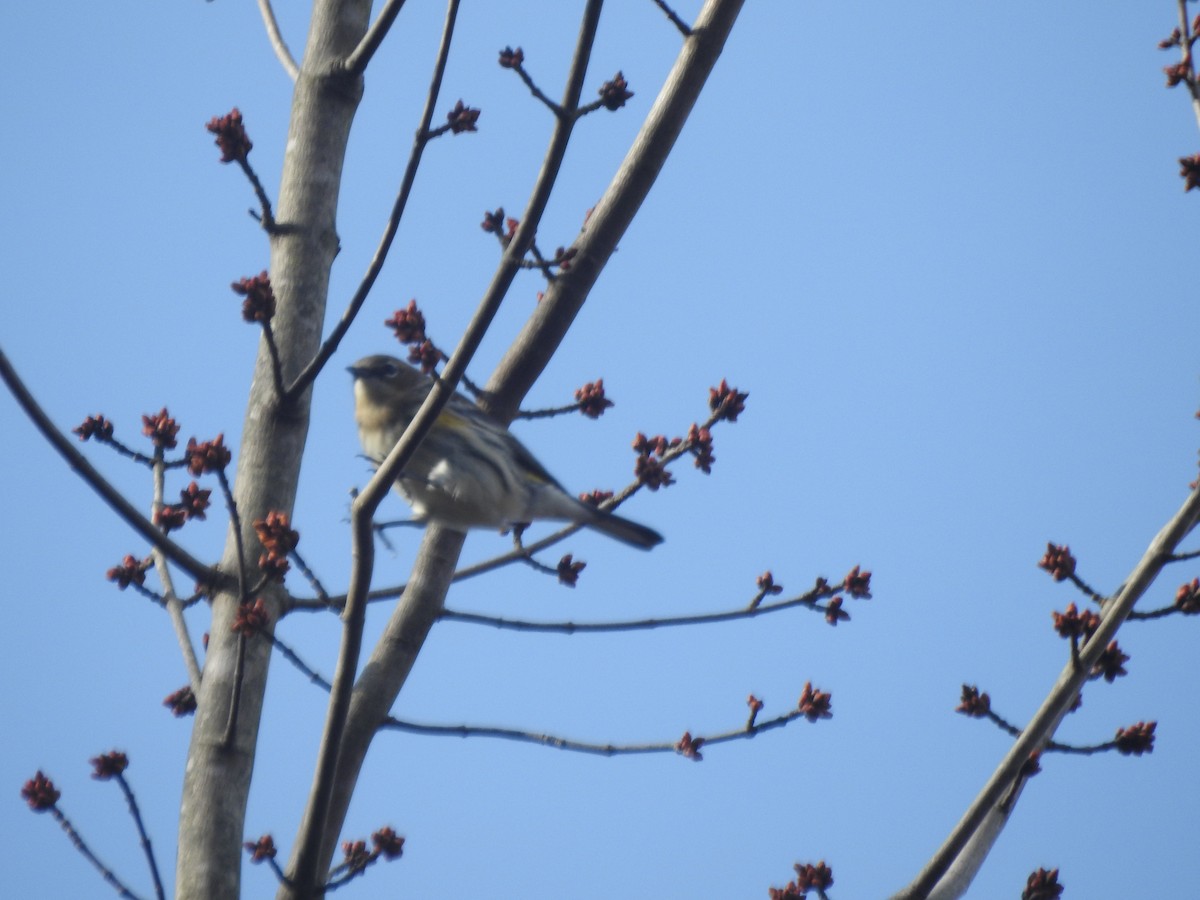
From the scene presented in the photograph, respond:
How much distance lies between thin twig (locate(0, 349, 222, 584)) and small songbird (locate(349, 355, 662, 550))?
137cm

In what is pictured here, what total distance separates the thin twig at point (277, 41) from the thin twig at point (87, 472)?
235 centimetres

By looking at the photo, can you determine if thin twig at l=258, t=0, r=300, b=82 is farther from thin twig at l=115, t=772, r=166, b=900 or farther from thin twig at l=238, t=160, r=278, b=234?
thin twig at l=115, t=772, r=166, b=900

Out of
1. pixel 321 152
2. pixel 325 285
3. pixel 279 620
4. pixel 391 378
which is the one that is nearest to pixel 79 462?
pixel 279 620

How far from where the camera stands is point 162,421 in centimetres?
541

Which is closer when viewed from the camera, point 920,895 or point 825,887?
point 920,895

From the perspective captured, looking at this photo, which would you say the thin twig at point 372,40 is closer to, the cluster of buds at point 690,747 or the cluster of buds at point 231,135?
the cluster of buds at point 231,135

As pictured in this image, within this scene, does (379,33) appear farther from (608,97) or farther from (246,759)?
(246,759)

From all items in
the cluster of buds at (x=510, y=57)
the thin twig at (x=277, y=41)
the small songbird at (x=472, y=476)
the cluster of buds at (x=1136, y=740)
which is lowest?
the cluster of buds at (x=1136, y=740)

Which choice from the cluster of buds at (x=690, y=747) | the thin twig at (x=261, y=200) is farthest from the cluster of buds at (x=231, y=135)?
the cluster of buds at (x=690, y=747)

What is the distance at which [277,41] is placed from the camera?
6215 mm

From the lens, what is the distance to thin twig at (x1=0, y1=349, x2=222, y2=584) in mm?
3914

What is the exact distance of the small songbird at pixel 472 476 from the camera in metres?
5.80

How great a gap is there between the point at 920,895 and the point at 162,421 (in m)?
3.48

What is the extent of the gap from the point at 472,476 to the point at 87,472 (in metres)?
2.02
